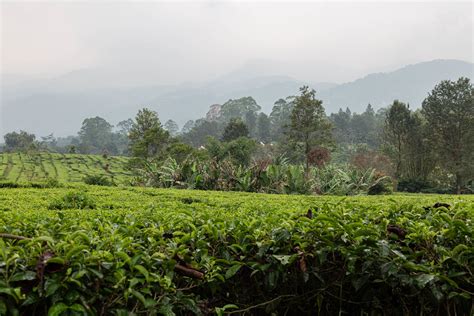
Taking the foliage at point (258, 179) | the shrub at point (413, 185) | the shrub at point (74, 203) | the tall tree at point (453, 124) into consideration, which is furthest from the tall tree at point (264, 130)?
the shrub at point (74, 203)

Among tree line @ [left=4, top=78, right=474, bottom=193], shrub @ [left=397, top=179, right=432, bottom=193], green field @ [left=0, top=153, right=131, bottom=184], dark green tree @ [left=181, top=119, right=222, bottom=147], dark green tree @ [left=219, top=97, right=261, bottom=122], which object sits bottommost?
shrub @ [left=397, top=179, right=432, bottom=193]

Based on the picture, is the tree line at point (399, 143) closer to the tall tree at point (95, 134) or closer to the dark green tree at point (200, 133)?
the dark green tree at point (200, 133)

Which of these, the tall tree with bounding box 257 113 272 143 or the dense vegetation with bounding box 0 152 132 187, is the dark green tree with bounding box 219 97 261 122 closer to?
the tall tree with bounding box 257 113 272 143

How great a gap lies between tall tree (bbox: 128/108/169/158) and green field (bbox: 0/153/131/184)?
269cm

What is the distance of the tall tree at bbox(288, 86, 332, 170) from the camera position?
31.5m

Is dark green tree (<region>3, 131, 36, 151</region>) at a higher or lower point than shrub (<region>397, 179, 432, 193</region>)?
higher

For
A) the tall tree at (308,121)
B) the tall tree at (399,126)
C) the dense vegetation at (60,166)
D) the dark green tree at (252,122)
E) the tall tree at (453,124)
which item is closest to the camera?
the tall tree at (453,124)

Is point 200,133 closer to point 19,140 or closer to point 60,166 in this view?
point 19,140

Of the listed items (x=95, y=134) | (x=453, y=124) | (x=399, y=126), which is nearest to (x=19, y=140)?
(x=95, y=134)

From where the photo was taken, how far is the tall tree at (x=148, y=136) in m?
30.6

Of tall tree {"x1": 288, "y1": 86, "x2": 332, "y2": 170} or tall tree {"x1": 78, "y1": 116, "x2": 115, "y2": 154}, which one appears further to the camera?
tall tree {"x1": 78, "y1": 116, "x2": 115, "y2": 154}

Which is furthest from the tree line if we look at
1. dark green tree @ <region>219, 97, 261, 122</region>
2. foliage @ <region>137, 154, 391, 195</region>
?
dark green tree @ <region>219, 97, 261, 122</region>

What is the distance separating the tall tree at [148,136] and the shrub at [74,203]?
25508 millimetres

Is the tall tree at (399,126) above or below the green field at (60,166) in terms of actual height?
above
